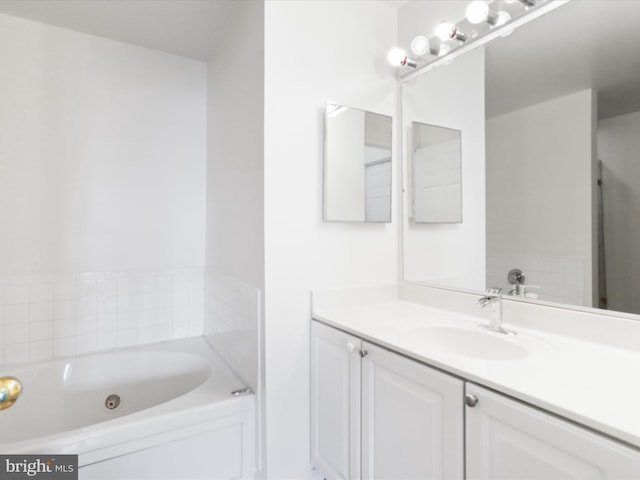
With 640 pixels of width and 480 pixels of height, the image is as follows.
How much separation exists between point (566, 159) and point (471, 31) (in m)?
0.74

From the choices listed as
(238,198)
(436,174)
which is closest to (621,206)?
(436,174)

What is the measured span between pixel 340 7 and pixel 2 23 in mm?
1948

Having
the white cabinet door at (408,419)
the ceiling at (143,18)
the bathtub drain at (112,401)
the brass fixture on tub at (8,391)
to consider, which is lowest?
the bathtub drain at (112,401)

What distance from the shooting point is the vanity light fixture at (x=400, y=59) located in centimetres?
177

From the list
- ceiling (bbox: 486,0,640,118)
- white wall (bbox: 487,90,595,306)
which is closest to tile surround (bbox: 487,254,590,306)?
white wall (bbox: 487,90,595,306)

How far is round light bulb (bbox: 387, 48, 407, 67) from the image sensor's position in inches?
69.6

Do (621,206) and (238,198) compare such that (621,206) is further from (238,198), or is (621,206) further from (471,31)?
→ (238,198)

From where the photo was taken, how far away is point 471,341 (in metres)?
1.38

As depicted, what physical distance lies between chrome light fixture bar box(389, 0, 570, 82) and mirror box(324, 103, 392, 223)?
331 millimetres

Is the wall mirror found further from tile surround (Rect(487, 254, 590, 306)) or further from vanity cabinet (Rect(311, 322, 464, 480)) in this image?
vanity cabinet (Rect(311, 322, 464, 480))

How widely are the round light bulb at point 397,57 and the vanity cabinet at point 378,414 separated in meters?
1.40

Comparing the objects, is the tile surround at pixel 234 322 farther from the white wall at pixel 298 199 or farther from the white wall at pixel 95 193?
the white wall at pixel 95 193

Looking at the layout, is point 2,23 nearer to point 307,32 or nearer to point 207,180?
point 207,180

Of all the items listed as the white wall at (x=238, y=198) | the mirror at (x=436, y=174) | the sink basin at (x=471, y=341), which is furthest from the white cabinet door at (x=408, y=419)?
the mirror at (x=436, y=174)
